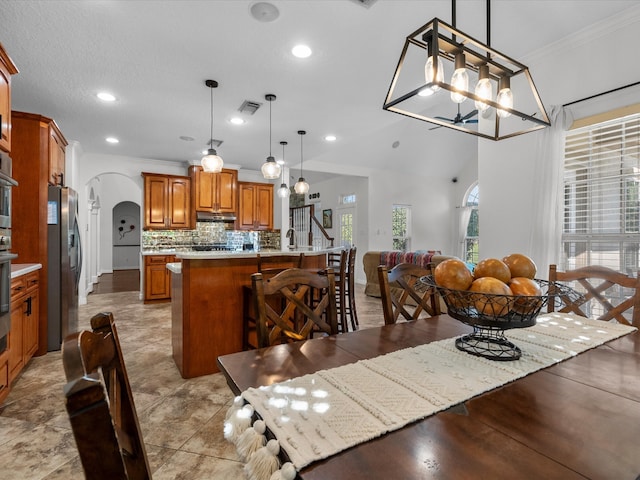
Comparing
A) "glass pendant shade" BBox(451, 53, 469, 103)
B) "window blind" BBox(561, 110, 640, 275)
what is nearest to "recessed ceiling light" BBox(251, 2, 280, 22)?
"glass pendant shade" BBox(451, 53, 469, 103)

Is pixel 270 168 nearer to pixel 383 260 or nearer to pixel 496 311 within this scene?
pixel 383 260

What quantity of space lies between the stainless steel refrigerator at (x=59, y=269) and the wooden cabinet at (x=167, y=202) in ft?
7.84

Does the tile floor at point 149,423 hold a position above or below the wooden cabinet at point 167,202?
below

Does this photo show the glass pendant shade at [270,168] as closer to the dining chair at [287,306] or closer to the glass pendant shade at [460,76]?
the dining chair at [287,306]

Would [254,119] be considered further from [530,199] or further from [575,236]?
[575,236]

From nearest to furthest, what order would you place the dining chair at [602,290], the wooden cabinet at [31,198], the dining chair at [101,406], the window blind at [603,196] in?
the dining chair at [101,406] → the dining chair at [602,290] → the window blind at [603,196] → the wooden cabinet at [31,198]

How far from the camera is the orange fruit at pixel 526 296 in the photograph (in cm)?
102

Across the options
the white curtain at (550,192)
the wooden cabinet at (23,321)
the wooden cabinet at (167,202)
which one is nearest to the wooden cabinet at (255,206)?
the wooden cabinet at (167,202)

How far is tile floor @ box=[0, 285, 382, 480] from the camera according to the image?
171 cm

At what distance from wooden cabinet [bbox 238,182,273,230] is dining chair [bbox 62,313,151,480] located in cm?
611

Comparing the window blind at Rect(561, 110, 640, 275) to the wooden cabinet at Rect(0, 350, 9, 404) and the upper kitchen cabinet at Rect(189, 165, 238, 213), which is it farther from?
the upper kitchen cabinet at Rect(189, 165, 238, 213)

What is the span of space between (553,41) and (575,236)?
155 cm

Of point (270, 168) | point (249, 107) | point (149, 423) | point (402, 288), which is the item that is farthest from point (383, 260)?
point (149, 423)

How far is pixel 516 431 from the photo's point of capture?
27.6 inches
